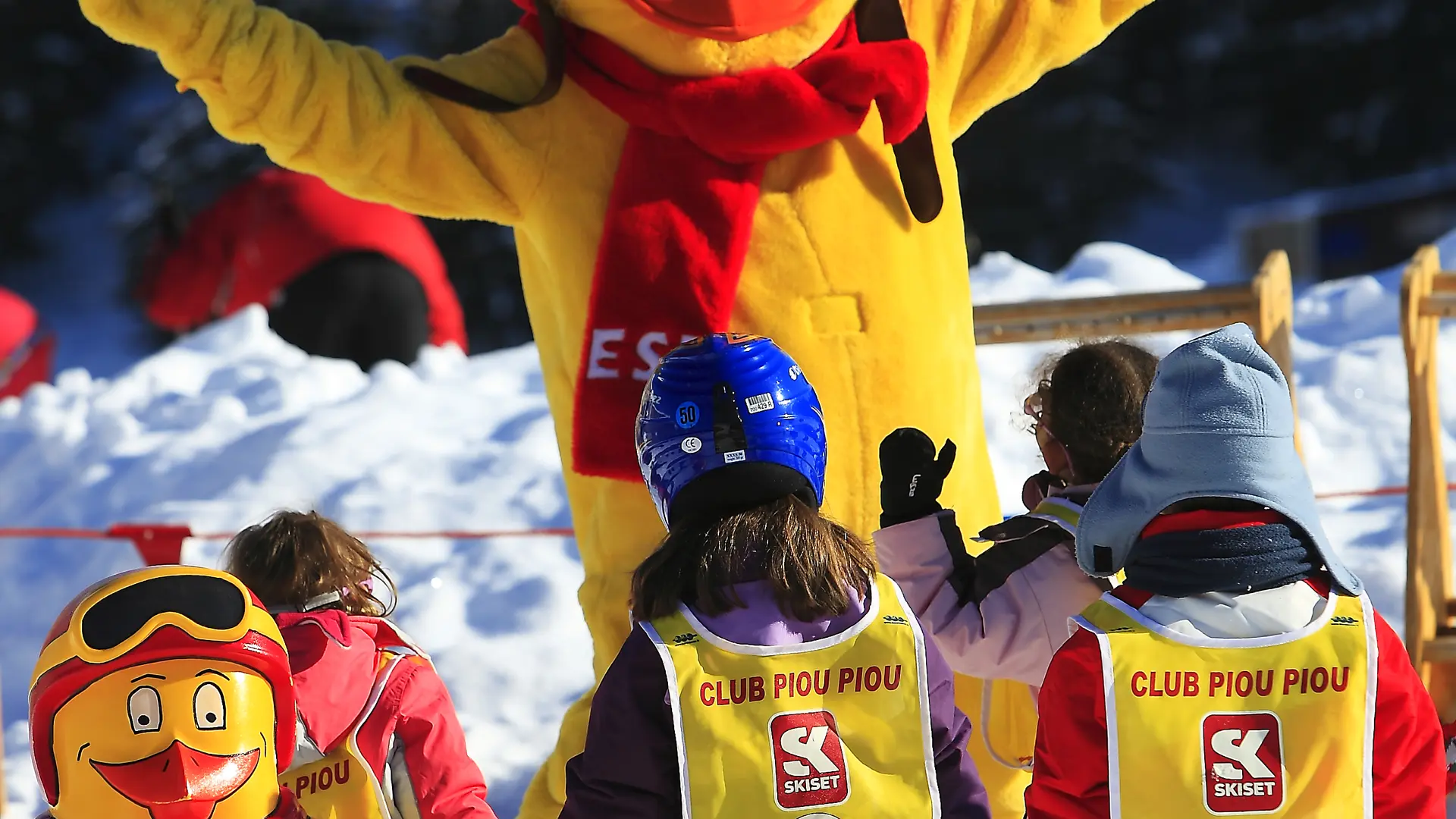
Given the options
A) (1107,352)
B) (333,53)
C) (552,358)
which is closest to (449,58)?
(333,53)

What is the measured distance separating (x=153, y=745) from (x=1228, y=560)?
1105 millimetres

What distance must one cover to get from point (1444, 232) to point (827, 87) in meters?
9.28

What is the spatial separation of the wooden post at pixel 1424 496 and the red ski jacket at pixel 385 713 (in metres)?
1.90

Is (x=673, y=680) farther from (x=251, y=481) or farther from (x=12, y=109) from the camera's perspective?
(x=12, y=109)

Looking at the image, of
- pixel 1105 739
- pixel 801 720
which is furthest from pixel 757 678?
pixel 1105 739

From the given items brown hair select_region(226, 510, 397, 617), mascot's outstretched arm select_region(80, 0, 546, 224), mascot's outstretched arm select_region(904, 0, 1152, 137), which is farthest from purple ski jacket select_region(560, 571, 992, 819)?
mascot's outstretched arm select_region(904, 0, 1152, 137)

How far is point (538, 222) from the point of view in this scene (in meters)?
3.03

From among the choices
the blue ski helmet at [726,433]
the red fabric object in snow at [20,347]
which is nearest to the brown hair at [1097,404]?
the blue ski helmet at [726,433]

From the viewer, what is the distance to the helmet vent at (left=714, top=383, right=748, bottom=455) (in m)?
1.94

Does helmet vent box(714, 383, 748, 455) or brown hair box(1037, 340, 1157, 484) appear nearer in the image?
helmet vent box(714, 383, 748, 455)

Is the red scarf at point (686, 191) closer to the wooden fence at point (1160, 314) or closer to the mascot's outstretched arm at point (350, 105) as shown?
the mascot's outstretched arm at point (350, 105)

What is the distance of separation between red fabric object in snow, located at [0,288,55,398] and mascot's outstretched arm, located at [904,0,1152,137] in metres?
7.14

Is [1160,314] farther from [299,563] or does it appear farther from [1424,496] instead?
[299,563]

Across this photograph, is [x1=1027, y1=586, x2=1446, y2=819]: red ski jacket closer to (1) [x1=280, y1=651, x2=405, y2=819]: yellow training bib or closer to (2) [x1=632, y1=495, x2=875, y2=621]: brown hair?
(2) [x1=632, y1=495, x2=875, y2=621]: brown hair
